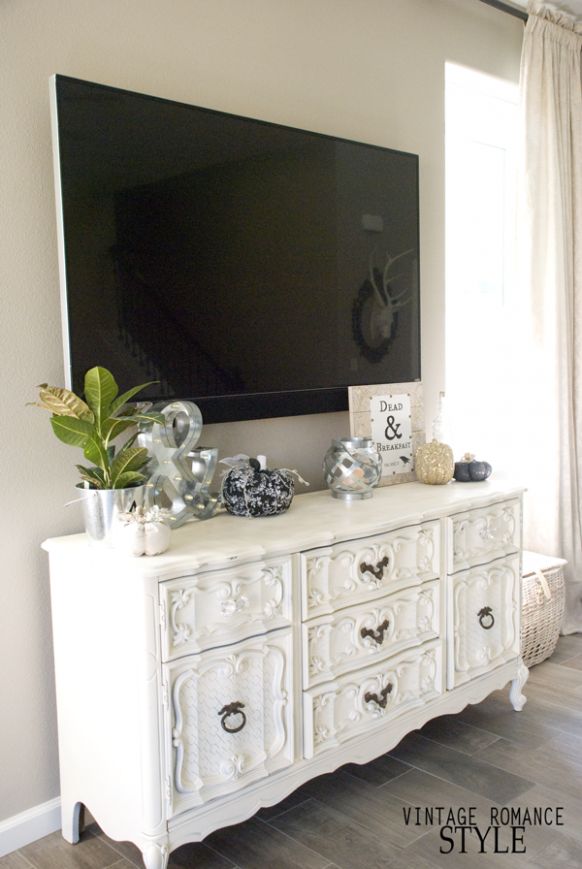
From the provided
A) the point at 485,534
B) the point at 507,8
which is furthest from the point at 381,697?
the point at 507,8

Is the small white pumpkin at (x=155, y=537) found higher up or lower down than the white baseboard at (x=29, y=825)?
higher up

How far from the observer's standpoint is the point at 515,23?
10.7 ft

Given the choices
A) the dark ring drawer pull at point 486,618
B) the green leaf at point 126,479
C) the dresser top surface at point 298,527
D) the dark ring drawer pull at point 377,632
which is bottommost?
the dark ring drawer pull at point 486,618

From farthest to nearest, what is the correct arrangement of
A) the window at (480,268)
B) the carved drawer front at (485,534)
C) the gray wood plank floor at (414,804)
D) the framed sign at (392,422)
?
the window at (480,268), the framed sign at (392,422), the carved drawer front at (485,534), the gray wood plank floor at (414,804)

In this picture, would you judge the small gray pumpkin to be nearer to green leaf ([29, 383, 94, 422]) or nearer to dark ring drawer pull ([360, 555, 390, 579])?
dark ring drawer pull ([360, 555, 390, 579])

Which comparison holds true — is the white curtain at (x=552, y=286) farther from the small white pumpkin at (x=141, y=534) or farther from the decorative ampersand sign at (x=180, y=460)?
the small white pumpkin at (x=141, y=534)

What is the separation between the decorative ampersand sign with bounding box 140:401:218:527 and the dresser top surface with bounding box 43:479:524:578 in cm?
6

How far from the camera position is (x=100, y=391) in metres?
1.83

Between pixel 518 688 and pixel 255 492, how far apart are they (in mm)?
1187

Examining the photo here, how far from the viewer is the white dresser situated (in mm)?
1750

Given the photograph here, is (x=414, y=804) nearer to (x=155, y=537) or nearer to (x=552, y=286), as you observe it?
(x=155, y=537)

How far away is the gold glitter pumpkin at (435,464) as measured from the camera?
8.66 feet

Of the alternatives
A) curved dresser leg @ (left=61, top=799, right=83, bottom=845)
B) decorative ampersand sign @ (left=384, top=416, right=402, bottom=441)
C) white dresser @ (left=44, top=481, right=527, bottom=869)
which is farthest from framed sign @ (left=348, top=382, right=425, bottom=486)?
curved dresser leg @ (left=61, top=799, right=83, bottom=845)

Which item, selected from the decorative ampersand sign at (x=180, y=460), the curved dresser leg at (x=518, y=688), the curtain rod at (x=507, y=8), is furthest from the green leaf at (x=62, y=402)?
the curtain rod at (x=507, y=8)
